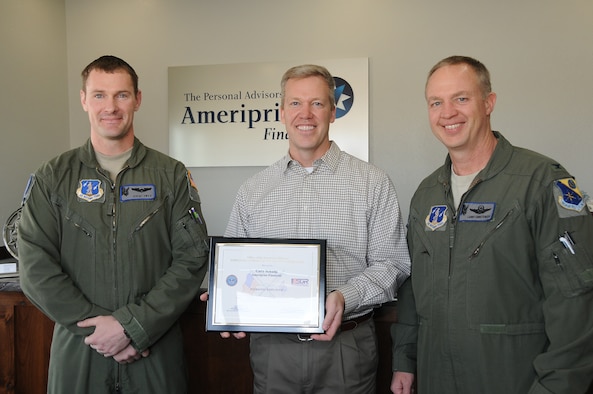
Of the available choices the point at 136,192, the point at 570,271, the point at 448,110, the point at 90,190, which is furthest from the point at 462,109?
the point at 90,190

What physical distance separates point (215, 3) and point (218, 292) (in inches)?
125

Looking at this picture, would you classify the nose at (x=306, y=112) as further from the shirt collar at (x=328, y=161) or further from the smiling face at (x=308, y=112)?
the shirt collar at (x=328, y=161)

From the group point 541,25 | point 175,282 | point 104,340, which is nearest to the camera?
point 104,340

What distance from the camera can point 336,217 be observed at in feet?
5.60

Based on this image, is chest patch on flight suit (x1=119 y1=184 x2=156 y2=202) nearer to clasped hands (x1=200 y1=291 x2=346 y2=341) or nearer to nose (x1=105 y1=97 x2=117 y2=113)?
nose (x1=105 y1=97 x2=117 y2=113)

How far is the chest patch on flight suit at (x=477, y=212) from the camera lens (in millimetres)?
1479

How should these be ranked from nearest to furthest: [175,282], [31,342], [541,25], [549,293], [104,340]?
[549,293], [104,340], [175,282], [31,342], [541,25]

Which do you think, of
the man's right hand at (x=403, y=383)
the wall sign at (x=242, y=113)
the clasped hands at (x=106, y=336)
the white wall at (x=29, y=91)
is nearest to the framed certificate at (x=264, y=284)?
the clasped hands at (x=106, y=336)

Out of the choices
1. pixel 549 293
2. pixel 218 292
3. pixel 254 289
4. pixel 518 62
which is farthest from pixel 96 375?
pixel 518 62

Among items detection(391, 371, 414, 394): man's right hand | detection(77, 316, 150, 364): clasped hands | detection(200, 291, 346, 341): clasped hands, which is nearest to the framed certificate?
detection(200, 291, 346, 341): clasped hands

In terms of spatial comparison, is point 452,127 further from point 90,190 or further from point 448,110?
point 90,190

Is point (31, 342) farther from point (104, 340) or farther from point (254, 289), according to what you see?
point (254, 289)

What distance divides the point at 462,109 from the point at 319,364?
3.09 ft

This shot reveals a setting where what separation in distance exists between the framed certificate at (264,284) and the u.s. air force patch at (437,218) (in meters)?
0.36
